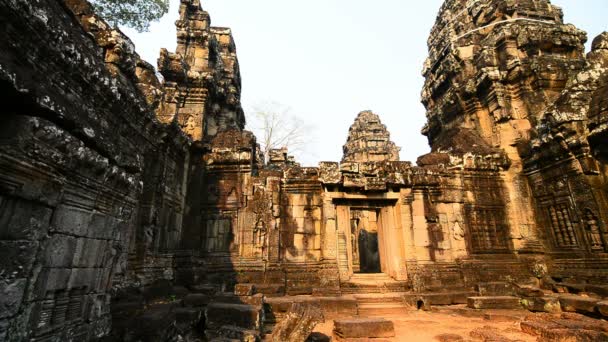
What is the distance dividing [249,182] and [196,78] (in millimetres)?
3650

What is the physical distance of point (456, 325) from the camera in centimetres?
575

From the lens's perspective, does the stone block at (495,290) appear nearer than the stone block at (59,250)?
No

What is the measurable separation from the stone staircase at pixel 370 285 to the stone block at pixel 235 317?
122 inches

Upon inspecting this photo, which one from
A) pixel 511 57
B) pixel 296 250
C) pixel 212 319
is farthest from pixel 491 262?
pixel 212 319

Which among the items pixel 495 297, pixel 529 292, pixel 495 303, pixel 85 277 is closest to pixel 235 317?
pixel 85 277

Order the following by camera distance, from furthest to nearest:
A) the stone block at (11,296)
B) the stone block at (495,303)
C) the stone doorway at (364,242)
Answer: the stone doorway at (364,242)
the stone block at (495,303)
the stone block at (11,296)

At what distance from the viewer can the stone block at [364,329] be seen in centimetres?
491

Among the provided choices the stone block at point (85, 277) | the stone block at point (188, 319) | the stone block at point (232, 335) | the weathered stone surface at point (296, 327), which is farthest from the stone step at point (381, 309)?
the stone block at point (85, 277)

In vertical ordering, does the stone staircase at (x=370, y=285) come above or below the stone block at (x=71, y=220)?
below

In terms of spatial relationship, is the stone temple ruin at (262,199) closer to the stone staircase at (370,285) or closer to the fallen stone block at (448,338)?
the stone staircase at (370,285)

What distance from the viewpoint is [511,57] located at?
973 cm

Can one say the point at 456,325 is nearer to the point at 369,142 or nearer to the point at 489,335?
the point at 489,335

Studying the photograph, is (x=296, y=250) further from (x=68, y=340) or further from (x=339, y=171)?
(x=68, y=340)

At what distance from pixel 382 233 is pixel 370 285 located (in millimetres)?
1629
